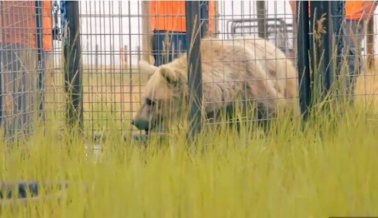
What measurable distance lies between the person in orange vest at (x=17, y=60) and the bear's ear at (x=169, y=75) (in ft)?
2.70

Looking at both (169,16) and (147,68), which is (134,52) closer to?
(169,16)

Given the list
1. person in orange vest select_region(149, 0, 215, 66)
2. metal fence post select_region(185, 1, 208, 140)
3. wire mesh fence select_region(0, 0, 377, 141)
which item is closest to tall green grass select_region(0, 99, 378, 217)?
metal fence post select_region(185, 1, 208, 140)

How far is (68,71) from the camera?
15.4ft

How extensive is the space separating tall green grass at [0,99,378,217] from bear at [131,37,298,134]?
2.10 metres

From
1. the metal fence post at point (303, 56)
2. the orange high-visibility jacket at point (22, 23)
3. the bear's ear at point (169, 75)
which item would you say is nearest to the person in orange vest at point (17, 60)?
the orange high-visibility jacket at point (22, 23)

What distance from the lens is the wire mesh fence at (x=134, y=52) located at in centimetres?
445

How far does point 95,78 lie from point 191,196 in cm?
354

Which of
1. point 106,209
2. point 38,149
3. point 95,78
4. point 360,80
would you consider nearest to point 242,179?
point 106,209

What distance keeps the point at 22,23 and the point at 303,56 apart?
1.79m

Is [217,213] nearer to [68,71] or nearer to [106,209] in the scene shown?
[106,209]

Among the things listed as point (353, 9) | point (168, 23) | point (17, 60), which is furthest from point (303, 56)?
point (17, 60)

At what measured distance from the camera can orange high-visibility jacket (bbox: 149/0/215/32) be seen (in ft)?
18.1

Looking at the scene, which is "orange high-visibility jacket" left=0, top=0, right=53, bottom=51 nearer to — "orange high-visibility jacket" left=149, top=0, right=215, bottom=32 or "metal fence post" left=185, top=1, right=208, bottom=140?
"orange high-visibility jacket" left=149, top=0, right=215, bottom=32

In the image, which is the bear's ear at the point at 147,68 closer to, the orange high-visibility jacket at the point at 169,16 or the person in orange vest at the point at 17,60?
the orange high-visibility jacket at the point at 169,16
